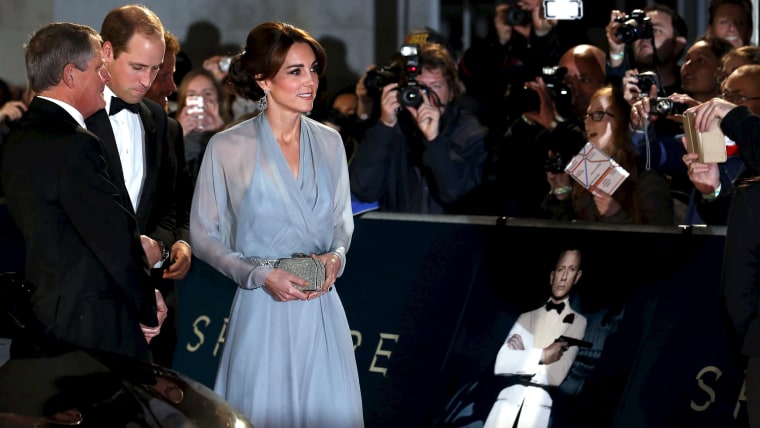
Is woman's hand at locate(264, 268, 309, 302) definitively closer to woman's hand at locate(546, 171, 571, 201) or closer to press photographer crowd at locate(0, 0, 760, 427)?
press photographer crowd at locate(0, 0, 760, 427)

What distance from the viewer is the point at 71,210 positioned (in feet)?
16.8

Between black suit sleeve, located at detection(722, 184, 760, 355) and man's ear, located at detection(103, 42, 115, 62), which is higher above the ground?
man's ear, located at detection(103, 42, 115, 62)

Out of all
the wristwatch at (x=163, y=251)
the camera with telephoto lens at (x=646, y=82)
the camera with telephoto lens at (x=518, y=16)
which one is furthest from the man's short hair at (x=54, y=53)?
the camera with telephoto lens at (x=518, y=16)

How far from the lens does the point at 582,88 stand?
7887 mm

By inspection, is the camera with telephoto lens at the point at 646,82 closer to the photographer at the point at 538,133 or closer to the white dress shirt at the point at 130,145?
the photographer at the point at 538,133

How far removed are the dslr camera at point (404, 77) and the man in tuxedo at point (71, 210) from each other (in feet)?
8.70

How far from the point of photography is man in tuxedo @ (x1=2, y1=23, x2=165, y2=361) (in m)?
5.12

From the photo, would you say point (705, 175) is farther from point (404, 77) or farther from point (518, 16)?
point (518, 16)

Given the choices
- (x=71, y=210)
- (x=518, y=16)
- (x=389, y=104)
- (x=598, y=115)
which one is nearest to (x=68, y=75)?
(x=71, y=210)

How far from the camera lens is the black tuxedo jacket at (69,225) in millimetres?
5117

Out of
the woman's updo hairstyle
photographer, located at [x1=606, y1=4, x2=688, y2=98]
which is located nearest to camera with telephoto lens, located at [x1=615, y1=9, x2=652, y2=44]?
photographer, located at [x1=606, y1=4, x2=688, y2=98]

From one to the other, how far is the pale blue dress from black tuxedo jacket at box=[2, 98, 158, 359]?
1.29ft

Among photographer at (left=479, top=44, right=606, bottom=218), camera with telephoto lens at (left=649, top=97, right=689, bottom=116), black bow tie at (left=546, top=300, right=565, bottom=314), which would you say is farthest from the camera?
photographer at (left=479, top=44, right=606, bottom=218)

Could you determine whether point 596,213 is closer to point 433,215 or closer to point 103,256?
point 433,215
